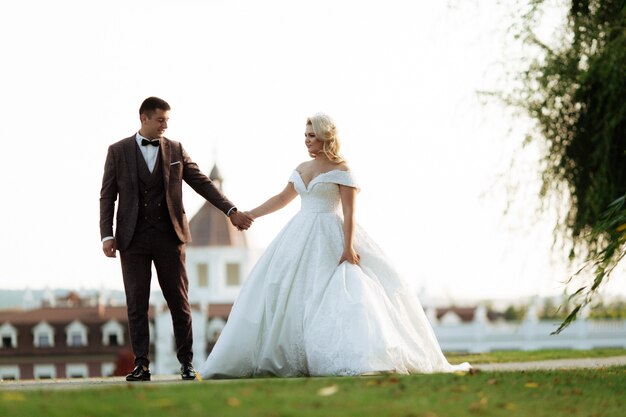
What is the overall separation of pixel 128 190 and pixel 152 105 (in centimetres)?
54

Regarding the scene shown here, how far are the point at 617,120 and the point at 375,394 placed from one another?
793 centimetres

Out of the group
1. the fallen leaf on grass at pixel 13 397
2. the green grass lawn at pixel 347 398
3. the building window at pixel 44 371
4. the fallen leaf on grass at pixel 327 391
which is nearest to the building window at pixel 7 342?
the building window at pixel 44 371

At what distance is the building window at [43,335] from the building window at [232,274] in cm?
3082

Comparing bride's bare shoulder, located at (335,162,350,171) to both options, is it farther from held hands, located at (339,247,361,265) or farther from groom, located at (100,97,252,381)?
groom, located at (100,97,252,381)

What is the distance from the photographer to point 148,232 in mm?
7770

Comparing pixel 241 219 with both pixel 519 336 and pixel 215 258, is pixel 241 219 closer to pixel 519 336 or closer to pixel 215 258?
pixel 519 336

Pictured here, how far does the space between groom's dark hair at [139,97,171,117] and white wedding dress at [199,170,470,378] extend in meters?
0.94

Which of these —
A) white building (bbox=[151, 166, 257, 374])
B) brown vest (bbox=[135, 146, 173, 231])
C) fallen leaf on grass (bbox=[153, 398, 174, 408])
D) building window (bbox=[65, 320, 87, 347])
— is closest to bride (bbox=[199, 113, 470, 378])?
brown vest (bbox=[135, 146, 173, 231])

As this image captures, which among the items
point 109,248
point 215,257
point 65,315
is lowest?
point 65,315

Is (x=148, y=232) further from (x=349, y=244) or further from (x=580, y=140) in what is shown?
(x=580, y=140)

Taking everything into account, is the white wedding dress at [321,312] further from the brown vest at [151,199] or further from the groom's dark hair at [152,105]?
the groom's dark hair at [152,105]

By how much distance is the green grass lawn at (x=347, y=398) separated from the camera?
5.25 meters

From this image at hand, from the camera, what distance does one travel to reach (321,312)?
7613mm

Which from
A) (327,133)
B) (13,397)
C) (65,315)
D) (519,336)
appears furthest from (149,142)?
(65,315)
